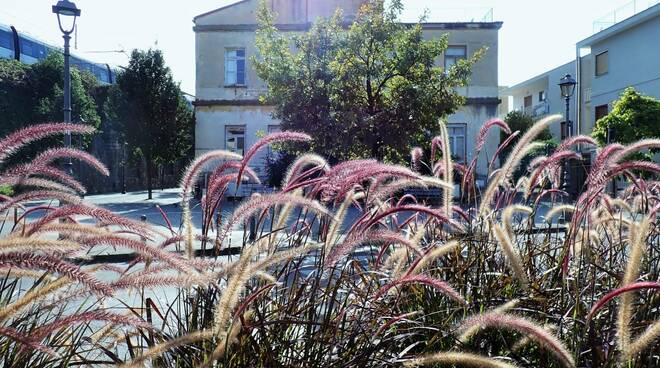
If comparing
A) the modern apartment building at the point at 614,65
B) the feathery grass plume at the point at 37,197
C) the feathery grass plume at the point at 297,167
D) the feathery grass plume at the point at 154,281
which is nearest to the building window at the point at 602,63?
the modern apartment building at the point at 614,65

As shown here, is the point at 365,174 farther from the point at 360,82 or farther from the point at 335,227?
the point at 360,82

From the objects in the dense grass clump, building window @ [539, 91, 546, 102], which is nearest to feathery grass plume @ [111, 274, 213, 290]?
the dense grass clump

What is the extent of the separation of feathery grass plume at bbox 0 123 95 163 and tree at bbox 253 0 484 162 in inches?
563

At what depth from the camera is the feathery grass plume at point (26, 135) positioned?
1.57m

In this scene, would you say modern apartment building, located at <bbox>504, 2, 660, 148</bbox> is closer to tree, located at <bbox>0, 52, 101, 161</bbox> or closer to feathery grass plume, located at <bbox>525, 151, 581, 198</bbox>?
tree, located at <bbox>0, 52, 101, 161</bbox>

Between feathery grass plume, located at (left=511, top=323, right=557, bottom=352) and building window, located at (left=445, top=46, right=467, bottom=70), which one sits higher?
building window, located at (left=445, top=46, right=467, bottom=70)

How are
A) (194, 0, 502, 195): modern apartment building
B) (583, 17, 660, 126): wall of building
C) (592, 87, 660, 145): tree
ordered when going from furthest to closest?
1. (583, 17, 660, 126): wall of building
2. (194, 0, 502, 195): modern apartment building
3. (592, 87, 660, 145): tree

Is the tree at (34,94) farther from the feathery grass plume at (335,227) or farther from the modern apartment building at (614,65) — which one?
the feathery grass plume at (335,227)

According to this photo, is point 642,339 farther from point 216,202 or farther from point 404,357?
point 216,202

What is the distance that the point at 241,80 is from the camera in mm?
26359

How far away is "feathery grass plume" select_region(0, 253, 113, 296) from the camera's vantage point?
1105 millimetres

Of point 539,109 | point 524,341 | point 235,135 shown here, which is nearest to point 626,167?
point 524,341

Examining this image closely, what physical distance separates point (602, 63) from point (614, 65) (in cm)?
137

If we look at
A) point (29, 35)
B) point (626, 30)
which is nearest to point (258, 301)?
point (626, 30)
